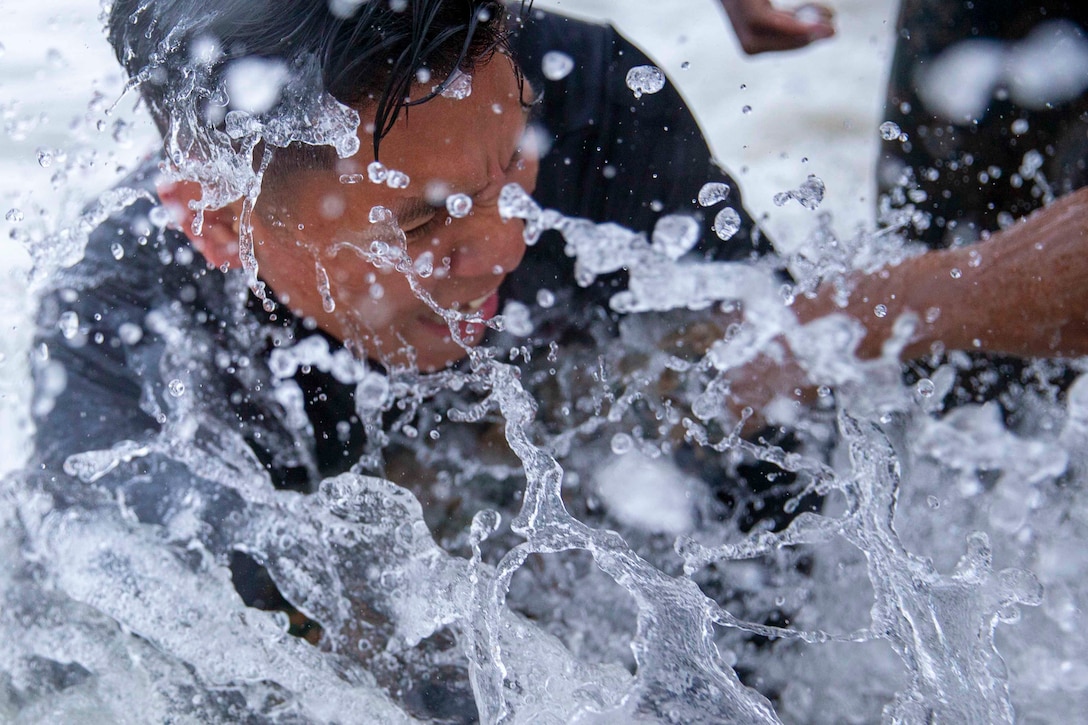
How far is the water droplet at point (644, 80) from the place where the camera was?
57.0 inches

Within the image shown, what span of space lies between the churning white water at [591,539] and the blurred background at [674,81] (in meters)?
0.05

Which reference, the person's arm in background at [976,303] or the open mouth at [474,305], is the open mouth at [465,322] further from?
the person's arm in background at [976,303]

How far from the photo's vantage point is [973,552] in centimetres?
106

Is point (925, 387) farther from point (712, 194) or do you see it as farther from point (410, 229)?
point (410, 229)

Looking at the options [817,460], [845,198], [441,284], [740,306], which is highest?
[441,284]

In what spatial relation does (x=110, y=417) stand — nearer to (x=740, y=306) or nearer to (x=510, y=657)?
(x=510, y=657)

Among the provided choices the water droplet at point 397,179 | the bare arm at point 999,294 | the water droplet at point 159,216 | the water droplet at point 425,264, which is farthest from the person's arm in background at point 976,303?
the water droplet at point 159,216

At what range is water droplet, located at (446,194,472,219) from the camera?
1.14 m

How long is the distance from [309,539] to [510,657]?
39cm

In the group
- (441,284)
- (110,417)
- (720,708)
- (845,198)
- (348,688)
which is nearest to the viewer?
(720,708)

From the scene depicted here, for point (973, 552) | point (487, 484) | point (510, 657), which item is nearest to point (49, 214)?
point (487, 484)

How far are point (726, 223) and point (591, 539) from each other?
614 mm

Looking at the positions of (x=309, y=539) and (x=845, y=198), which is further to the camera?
(x=845, y=198)

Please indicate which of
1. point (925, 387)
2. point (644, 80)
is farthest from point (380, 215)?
point (925, 387)
